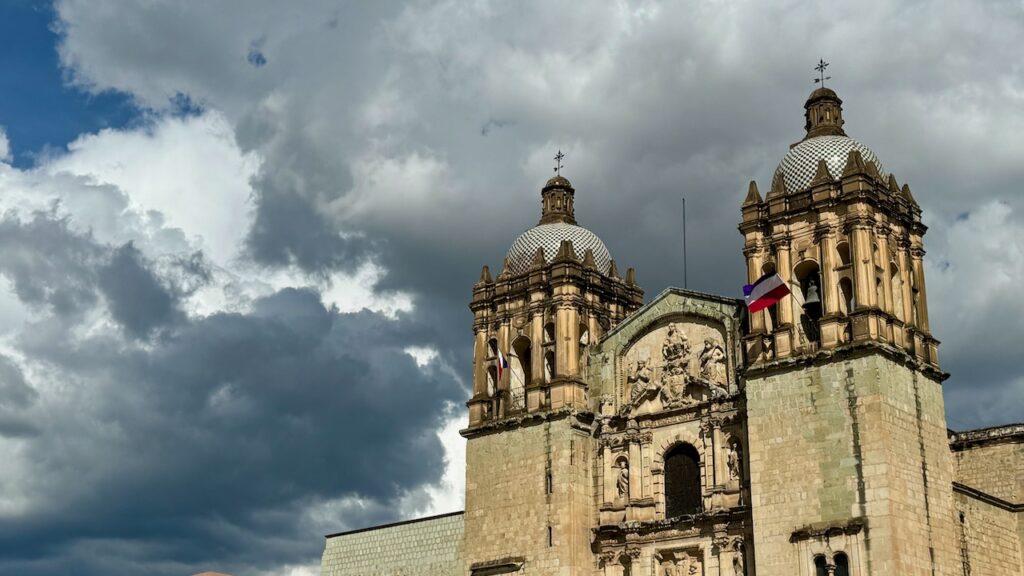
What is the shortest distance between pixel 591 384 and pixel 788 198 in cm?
979

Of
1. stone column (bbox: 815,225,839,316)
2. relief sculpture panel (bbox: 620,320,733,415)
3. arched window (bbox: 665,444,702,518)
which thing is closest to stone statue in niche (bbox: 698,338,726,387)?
relief sculpture panel (bbox: 620,320,733,415)

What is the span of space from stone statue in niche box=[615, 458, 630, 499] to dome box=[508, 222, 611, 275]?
8.51 metres

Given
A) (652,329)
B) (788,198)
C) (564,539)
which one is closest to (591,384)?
(652,329)

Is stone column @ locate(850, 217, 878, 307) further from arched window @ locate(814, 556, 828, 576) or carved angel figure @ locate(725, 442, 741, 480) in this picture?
arched window @ locate(814, 556, 828, 576)

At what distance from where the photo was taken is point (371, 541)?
49.0 metres

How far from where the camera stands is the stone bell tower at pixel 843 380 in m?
35.3

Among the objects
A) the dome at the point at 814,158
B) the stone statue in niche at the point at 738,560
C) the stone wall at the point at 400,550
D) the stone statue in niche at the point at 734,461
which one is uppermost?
the dome at the point at 814,158

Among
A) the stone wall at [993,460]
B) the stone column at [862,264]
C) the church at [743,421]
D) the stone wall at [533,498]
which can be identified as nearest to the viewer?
the church at [743,421]

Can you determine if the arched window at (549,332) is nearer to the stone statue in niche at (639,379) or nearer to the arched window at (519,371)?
the arched window at (519,371)

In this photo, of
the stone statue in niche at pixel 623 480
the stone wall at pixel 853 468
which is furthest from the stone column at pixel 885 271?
the stone statue in niche at pixel 623 480

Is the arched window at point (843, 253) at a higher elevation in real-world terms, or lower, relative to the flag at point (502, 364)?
higher

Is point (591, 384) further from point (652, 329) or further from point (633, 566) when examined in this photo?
point (633, 566)

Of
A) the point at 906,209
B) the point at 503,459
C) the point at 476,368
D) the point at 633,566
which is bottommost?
the point at 633,566

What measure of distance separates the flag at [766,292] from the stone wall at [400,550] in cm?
1380
